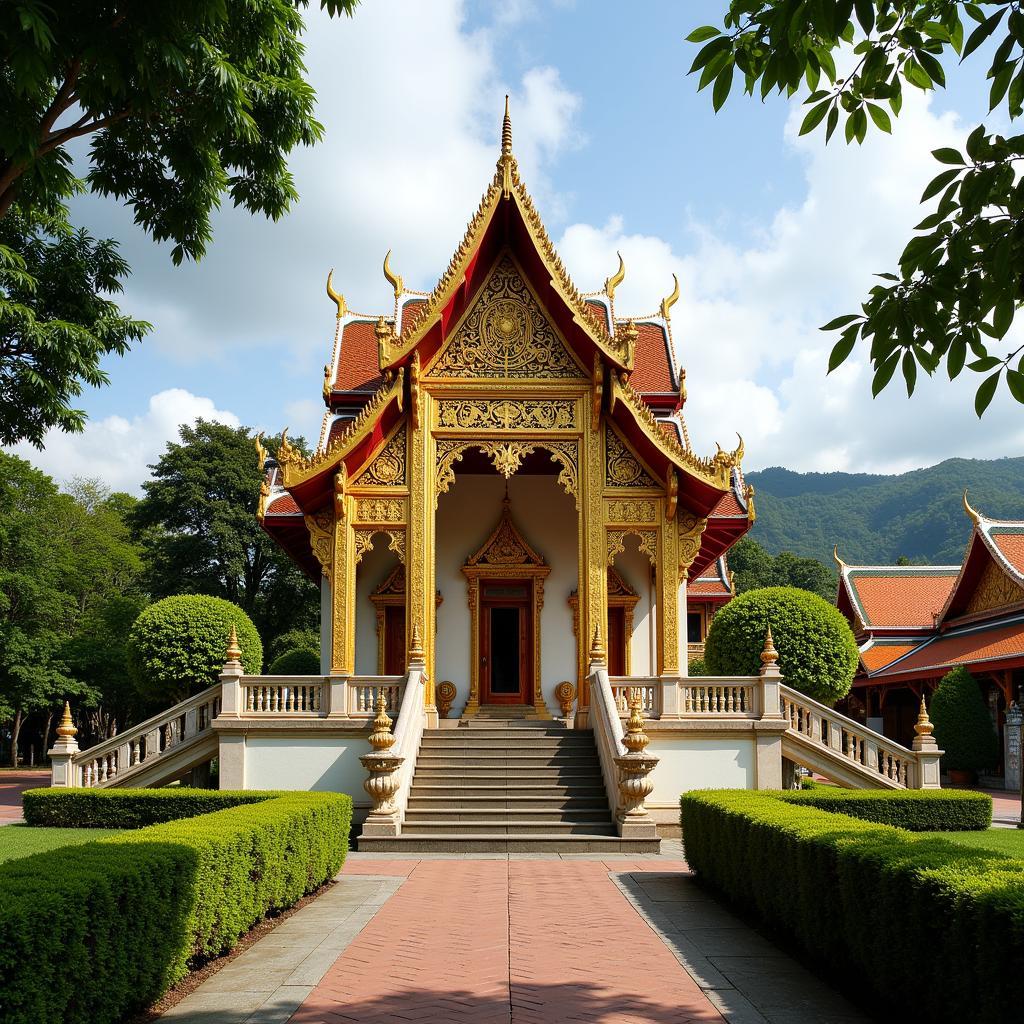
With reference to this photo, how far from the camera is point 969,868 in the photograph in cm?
489

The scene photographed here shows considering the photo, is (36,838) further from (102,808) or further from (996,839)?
(996,839)

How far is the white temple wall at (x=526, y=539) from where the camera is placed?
1869cm

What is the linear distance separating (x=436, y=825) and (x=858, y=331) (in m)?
10.7

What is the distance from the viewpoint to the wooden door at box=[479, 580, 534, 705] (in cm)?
1881

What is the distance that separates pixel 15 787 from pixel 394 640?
12521 millimetres

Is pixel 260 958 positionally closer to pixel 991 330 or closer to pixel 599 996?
pixel 599 996

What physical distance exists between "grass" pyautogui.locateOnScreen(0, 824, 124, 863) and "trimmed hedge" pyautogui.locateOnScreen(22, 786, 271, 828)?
0.20 m

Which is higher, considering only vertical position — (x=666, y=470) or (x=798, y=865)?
(x=666, y=470)

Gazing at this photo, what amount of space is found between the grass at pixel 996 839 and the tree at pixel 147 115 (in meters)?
9.94

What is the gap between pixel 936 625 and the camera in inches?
1251

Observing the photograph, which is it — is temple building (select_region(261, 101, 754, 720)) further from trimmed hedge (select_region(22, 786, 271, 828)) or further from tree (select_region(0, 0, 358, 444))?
tree (select_region(0, 0, 358, 444))

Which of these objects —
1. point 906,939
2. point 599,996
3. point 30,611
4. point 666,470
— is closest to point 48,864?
point 599,996

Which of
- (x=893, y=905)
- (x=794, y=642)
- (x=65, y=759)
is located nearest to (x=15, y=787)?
(x=65, y=759)

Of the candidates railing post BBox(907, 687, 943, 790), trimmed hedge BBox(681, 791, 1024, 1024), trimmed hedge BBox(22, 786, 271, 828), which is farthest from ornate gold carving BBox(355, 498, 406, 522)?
trimmed hedge BBox(681, 791, 1024, 1024)
